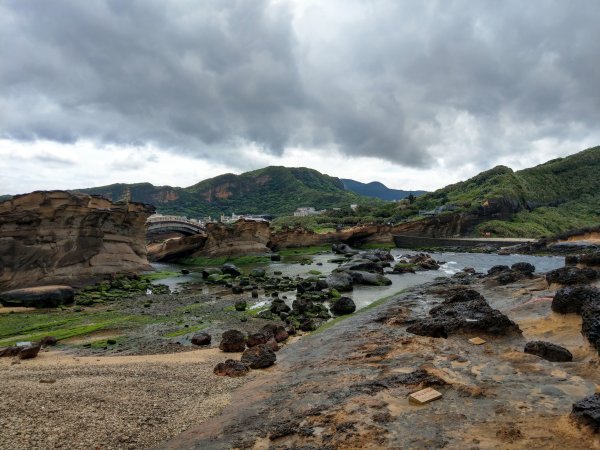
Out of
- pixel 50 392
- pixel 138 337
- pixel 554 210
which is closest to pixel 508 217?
pixel 554 210

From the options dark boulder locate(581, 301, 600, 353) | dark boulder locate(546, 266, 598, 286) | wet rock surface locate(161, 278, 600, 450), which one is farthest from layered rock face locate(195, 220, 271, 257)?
dark boulder locate(581, 301, 600, 353)

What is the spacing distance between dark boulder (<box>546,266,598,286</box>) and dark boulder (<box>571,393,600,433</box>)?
20.0 m

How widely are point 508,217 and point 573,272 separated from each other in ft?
315

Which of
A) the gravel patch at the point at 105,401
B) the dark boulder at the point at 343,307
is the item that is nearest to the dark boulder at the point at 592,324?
the gravel patch at the point at 105,401

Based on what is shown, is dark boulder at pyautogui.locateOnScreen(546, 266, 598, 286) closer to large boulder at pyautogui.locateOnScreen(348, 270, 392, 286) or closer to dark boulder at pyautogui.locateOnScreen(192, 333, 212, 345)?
large boulder at pyautogui.locateOnScreen(348, 270, 392, 286)

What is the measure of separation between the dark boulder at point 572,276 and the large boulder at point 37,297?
129 ft

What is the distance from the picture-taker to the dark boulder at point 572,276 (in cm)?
2453

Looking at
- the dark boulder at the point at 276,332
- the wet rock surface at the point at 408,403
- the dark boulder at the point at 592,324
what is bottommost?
the dark boulder at the point at 276,332

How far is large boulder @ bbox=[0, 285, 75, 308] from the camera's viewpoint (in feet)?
107

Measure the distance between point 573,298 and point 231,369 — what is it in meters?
15.4

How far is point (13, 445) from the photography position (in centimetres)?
900

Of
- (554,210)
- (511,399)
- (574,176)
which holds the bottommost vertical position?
(511,399)

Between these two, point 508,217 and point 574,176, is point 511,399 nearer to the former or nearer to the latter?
point 508,217

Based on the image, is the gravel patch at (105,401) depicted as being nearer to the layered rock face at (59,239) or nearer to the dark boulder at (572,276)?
the dark boulder at (572,276)
